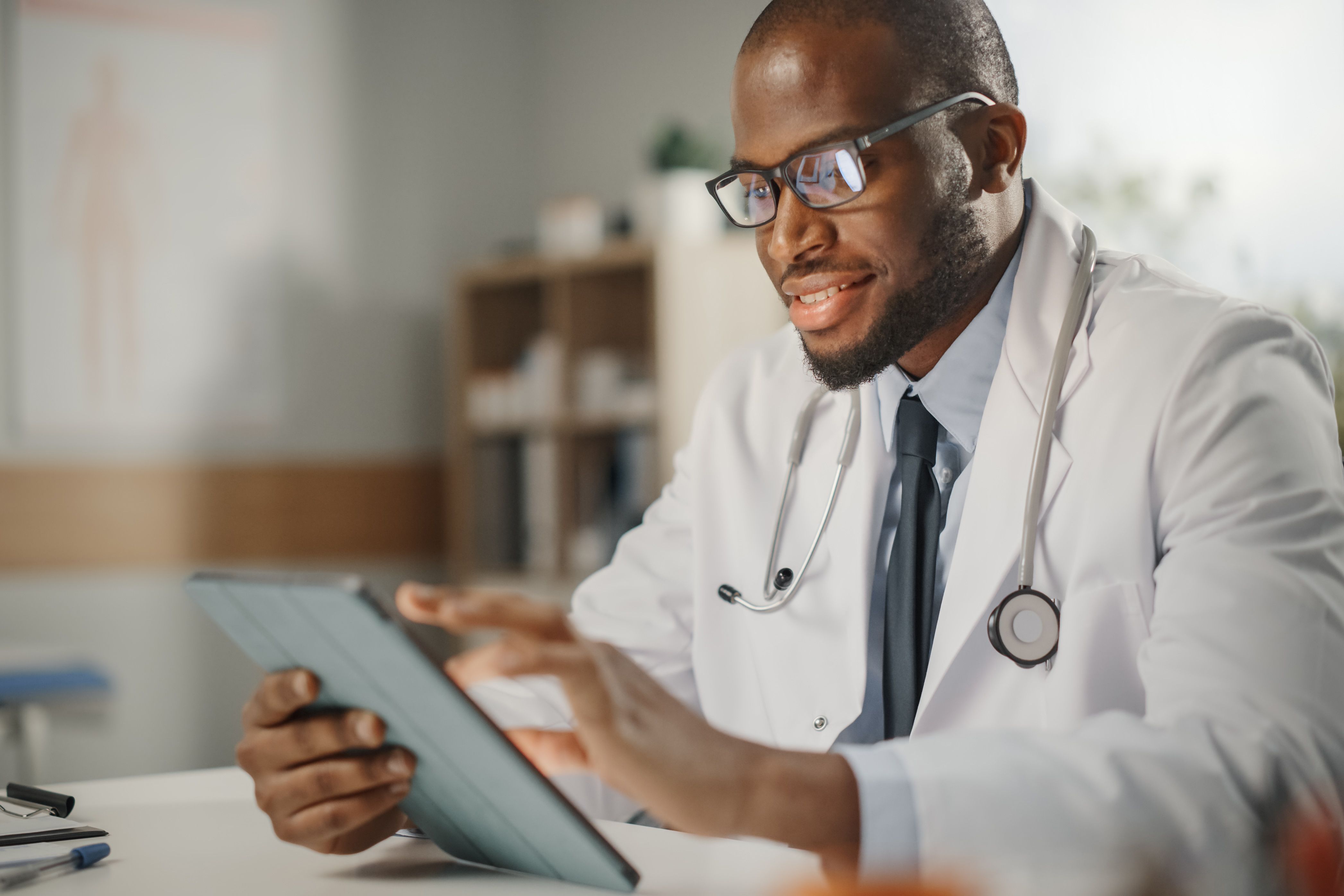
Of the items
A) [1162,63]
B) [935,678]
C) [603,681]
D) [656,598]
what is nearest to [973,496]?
[935,678]

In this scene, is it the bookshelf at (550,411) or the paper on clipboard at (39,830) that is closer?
the paper on clipboard at (39,830)

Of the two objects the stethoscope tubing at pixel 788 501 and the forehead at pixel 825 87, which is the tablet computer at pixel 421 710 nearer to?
the stethoscope tubing at pixel 788 501

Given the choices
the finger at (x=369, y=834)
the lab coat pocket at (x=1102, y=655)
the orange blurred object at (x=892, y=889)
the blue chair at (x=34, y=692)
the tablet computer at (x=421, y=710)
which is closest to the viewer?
the orange blurred object at (x=892, y=889)

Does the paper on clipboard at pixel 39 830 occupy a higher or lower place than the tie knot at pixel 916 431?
lower

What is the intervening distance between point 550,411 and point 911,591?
Result: 2.78 m

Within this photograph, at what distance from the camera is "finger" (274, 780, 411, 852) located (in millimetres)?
830

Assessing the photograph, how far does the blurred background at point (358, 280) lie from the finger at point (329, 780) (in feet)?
7.75

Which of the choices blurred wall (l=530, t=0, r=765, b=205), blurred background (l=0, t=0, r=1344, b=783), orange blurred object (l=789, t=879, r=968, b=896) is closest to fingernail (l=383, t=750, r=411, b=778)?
orange blurred object (l=789, t=879, r=968, b=896)

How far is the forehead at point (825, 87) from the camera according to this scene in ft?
4.04

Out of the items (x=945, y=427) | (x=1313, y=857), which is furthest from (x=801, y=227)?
(x=1313, y=857)

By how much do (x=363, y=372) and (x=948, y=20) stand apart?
3.33m

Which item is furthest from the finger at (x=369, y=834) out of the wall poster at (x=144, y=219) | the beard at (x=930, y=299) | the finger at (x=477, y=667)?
the wall poster at (x=144, y=219)

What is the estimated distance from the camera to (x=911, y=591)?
1.22m

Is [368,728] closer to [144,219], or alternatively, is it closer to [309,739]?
[309,739]
